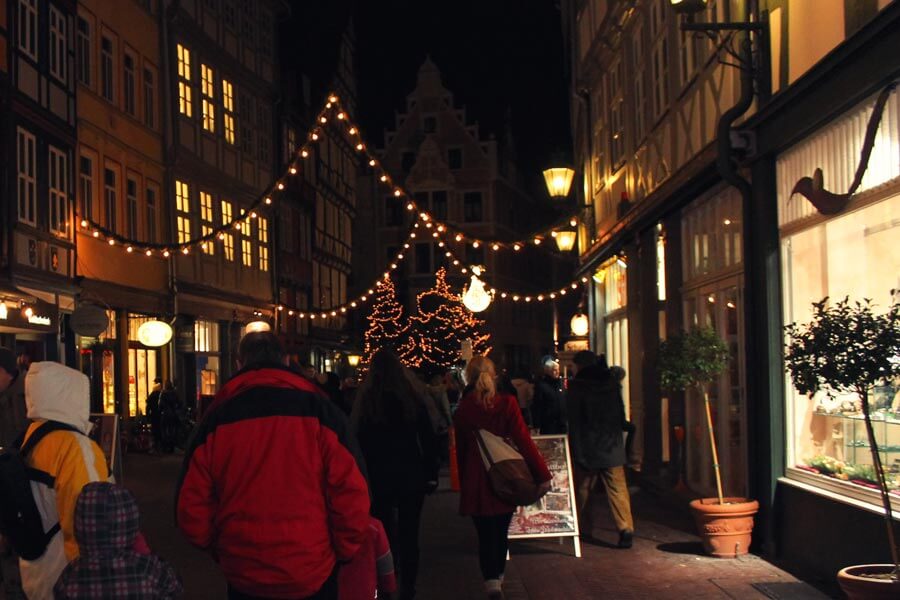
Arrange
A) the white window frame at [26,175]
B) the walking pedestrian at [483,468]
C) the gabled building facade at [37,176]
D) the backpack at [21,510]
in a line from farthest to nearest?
the white window frame at [26,175], the gabled building facade at [37,176], the walking pedestrian at [483,468], the backpack at [21,510]

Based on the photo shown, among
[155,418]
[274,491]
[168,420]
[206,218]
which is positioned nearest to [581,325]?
[168,420]

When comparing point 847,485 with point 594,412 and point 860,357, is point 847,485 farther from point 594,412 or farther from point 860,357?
point 594,412

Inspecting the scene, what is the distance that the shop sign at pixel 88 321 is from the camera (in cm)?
2139

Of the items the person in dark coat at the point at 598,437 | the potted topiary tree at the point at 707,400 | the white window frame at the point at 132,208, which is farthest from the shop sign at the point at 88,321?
the potted topiary tree at the point at 707,400

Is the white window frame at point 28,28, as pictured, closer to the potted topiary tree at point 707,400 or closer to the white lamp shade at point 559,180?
the white lamp shade at point 559,180

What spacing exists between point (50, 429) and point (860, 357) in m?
4.56

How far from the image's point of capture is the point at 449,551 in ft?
39.8

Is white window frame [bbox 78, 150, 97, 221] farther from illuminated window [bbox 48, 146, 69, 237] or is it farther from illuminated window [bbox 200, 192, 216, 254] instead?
illuminated window [bbox 200, 192, 216, 254]

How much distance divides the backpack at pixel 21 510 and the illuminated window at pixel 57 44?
19124 mm

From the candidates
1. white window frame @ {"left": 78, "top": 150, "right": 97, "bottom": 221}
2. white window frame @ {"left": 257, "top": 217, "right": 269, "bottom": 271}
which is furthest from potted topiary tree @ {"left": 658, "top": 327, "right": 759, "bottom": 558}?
white window frame @ {"left": 257, "top": 217, "right": 269, "bottom": 271}

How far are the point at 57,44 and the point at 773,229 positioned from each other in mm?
16733

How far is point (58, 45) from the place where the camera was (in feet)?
77.7

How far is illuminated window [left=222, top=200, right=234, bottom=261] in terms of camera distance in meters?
35.0

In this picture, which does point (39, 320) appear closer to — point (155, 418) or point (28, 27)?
point (28, 27)
